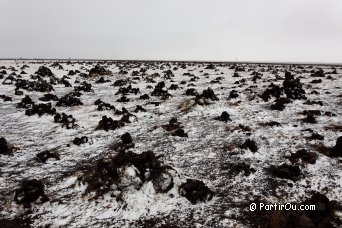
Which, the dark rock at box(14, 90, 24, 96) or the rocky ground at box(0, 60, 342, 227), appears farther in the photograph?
the dark rock at box(14, 90, 24, 96)

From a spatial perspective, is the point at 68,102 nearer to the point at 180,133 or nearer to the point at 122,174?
the point at 180,133

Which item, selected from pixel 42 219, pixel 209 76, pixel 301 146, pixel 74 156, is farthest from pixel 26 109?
pixel 209 76

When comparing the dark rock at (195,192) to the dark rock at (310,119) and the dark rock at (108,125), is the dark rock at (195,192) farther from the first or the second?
the dark rock at (310,119)

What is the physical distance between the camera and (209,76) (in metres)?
34.4

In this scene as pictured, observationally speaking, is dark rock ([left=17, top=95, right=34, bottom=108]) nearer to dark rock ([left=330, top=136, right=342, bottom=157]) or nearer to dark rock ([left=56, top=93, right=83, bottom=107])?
dark rock ([left=56, top=93, right=83, bottom=107])

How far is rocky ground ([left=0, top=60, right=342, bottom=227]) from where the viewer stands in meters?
8.44

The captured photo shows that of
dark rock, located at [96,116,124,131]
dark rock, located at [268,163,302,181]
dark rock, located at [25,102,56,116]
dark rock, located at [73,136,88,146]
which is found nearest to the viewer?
dark rock, located at [268,163,302,181]

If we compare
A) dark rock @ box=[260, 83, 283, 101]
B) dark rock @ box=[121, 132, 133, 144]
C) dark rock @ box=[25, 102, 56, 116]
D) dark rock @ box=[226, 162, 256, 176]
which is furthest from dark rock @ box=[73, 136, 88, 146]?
dark rock @ box=[260, 83, 283, 101]

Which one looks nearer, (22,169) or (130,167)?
(130,167)

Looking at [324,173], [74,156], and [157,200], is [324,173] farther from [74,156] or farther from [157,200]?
[74,156]

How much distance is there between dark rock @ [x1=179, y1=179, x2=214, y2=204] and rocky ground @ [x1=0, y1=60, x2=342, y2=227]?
0.10ft

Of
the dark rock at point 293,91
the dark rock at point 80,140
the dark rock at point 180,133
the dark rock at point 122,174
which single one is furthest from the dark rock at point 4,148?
the dark rock at point 293,91

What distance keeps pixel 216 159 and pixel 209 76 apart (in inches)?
925

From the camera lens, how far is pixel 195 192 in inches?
357
